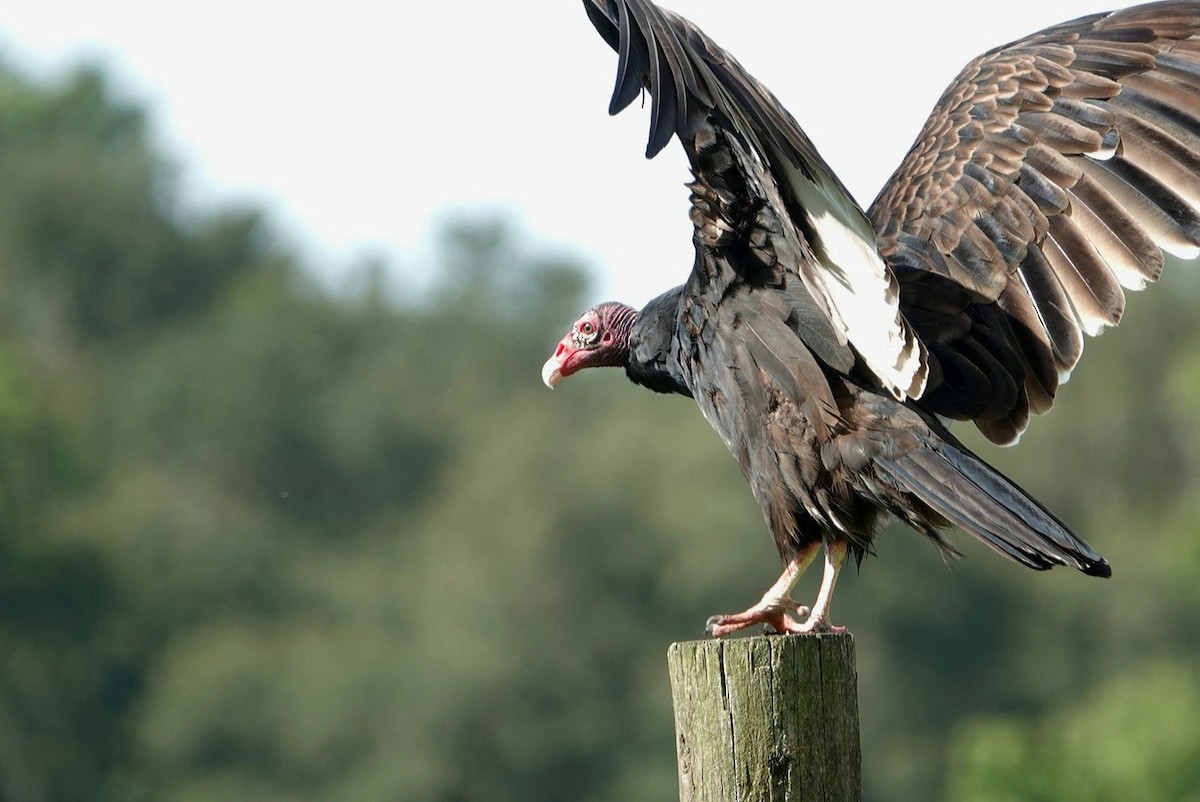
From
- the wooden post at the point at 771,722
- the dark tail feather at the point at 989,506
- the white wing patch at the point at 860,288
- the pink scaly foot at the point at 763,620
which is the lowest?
the wooden post at the point at 771,722

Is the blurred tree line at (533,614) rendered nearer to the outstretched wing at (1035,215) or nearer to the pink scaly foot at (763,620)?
the outstretched wing at (1035,215)

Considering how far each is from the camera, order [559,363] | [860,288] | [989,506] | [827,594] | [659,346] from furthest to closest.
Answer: [559,363] < [659,346] < [827,594] < [860,288] < [989,506]

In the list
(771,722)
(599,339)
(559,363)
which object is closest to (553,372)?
(559,363)

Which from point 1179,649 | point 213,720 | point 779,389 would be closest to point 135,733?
point 213,720

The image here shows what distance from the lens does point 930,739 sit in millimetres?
34125

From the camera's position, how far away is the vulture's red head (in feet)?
19.5

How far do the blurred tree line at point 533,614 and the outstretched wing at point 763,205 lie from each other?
19.3 meters

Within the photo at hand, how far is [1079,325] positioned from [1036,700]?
31878 mm

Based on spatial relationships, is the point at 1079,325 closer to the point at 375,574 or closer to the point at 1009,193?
the point at 1009,193

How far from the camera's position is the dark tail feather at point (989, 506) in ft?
13.8

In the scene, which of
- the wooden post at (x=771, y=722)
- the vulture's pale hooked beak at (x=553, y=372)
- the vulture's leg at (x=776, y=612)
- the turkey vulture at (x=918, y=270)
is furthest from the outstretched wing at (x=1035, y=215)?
the vulture's pale hooked beak at (x=553, y=372)

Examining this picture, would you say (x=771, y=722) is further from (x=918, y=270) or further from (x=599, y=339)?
(x=599, y=339)

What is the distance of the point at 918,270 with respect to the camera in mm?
4969

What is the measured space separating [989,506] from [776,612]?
722 millimetres
